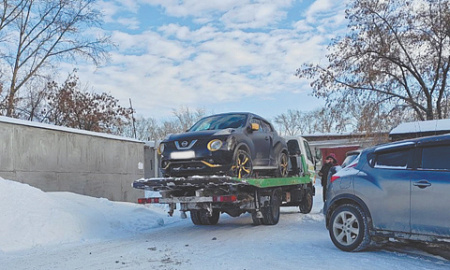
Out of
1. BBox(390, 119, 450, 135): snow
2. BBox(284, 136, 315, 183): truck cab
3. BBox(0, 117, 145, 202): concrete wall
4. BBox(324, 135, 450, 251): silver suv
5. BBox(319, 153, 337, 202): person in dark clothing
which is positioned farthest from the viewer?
BBox(390, 119, 450, 135): snow

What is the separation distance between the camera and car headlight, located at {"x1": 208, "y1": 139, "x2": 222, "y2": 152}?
326 inches

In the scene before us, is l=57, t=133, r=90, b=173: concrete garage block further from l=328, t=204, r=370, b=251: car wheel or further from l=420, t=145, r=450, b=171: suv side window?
l=420, t=145, r=450, b=171: suv side window

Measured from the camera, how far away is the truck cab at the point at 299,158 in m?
12.3

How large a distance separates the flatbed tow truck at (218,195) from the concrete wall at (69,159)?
4160 millimetres

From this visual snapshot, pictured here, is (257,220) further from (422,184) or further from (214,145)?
(422,184)

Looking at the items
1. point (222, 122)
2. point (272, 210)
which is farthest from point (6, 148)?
point (272, 210)

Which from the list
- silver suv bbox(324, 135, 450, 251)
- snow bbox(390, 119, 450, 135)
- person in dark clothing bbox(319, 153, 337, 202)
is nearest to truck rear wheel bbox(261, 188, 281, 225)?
silver suv bbox(324, 135, 450, 251)

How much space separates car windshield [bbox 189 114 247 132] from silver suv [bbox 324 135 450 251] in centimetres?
320

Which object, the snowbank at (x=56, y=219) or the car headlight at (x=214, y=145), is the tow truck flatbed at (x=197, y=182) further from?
the snowbank at (x=56, y=219)

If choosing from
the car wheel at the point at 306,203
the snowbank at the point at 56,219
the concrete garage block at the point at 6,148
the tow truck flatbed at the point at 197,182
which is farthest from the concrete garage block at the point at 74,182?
the car wheel at the point at 306,203

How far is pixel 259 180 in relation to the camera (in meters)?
8.69

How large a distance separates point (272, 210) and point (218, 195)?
5.88 feet

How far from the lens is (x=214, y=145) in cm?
831

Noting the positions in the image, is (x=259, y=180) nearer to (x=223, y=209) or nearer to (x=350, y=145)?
(x=223, y=209)
